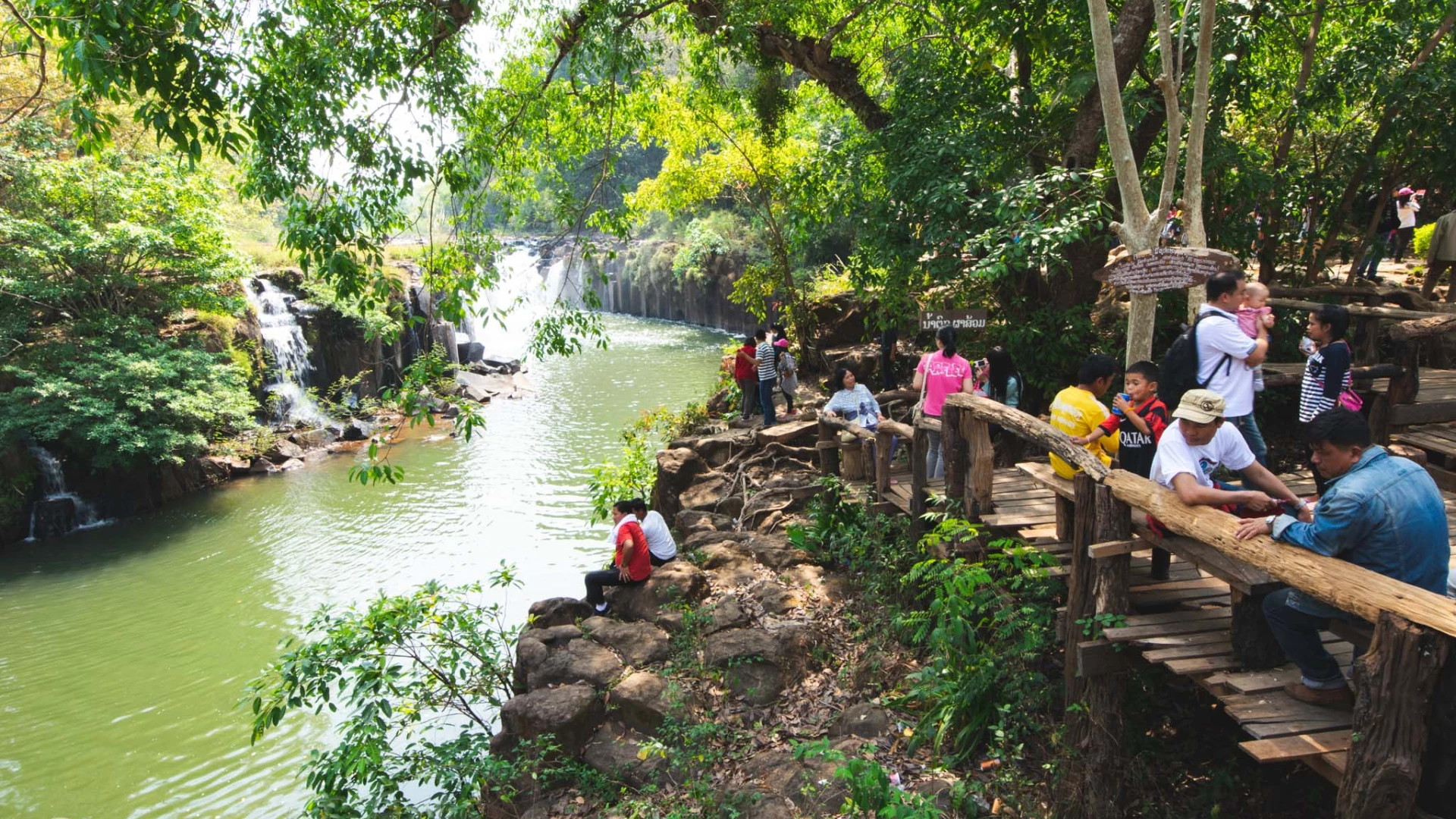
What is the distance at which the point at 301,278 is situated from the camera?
20.7m

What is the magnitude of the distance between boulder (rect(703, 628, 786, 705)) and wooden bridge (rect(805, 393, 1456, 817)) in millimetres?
1797

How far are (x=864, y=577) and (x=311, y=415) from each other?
17031 millimetres

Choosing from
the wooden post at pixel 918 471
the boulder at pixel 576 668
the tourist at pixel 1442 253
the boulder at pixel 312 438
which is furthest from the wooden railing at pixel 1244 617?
the boulder at pixel 312 438

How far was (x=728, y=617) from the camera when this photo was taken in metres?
6.67

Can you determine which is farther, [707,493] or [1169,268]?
[707,493]

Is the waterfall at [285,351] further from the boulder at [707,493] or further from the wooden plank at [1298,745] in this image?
the wooden plank at [1298,745]

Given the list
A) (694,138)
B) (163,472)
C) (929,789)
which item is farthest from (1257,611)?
(163,472)

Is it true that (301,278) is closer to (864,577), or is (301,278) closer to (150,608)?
(150,608)

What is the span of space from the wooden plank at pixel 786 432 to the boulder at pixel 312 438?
12.5 metres

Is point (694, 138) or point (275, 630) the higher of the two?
point (694, 138)

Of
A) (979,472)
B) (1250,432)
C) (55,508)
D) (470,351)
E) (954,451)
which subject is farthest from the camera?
(470,351)

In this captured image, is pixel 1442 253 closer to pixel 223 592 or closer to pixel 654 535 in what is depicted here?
pixel 654 535

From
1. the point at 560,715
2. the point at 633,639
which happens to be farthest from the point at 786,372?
the point at 560,715

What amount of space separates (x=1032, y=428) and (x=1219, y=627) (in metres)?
1.39
